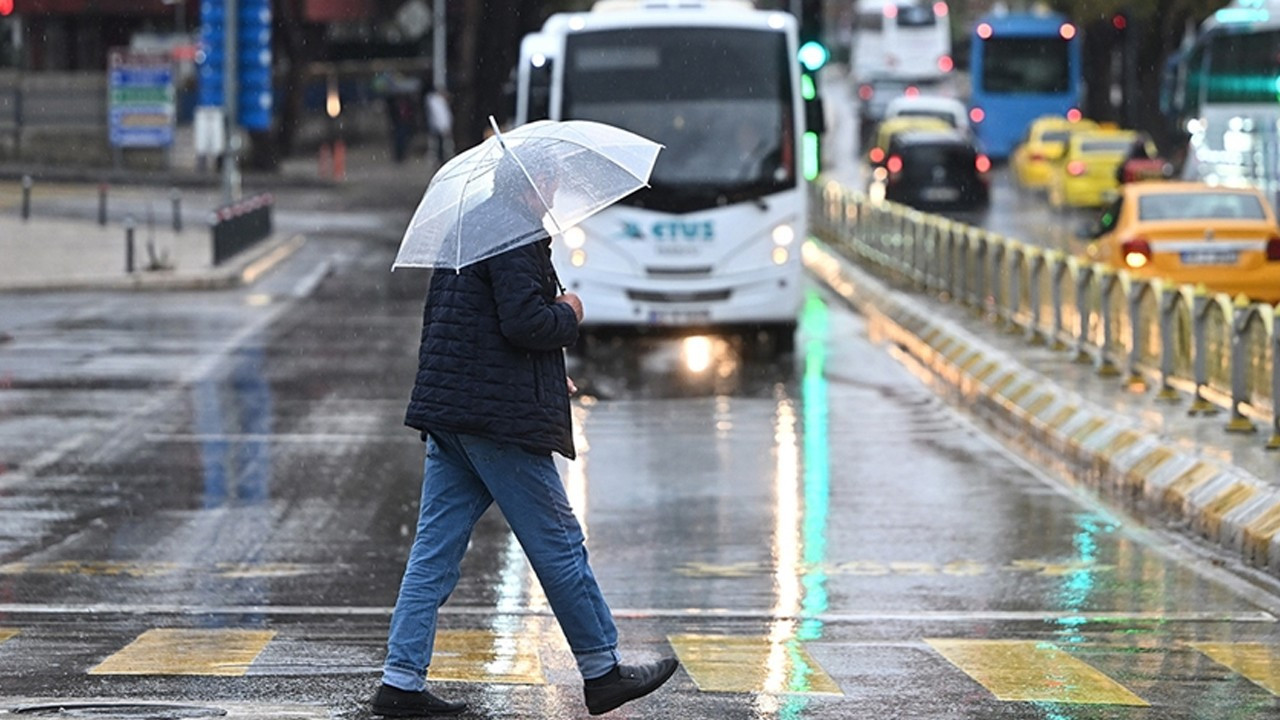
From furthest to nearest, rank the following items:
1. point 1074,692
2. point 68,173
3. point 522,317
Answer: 1. point 68,173
2. point 1074,692
3. point 522,317

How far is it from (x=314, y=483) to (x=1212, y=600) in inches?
223

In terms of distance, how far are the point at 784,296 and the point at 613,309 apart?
1516 millimetres

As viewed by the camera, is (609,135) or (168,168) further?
(168,168)

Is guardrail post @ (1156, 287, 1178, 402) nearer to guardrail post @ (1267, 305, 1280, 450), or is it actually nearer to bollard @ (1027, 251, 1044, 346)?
guardrail post @ (1267, 305, 1280, 450)

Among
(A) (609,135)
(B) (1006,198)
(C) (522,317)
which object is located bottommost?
(B) (1006,198)

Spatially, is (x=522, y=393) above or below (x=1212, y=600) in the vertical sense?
above

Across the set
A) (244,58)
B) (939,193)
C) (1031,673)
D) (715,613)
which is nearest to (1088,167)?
(939,193)

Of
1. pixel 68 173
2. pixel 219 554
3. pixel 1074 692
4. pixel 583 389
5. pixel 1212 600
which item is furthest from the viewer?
pixel 68 173

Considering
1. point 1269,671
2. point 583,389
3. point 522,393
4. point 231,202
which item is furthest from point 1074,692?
point 231,202

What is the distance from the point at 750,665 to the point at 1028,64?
5580 cm

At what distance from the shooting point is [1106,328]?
1794 cm

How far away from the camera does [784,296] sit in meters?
21.0

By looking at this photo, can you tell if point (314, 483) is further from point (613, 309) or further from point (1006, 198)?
point (1006, 198)

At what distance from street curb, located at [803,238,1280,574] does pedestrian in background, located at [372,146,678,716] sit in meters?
4.66
